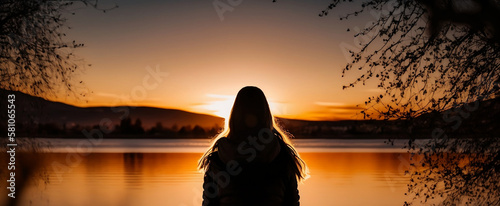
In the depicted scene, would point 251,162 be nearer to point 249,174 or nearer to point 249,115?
point 249,174

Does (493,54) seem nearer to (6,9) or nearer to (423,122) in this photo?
(423,122)

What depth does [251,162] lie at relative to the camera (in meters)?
3.03

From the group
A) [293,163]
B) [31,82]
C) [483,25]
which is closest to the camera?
[293,163]

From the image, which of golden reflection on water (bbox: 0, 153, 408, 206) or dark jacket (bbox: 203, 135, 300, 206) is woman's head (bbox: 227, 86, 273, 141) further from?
golden reflection on water (bbox: 0, 153, 408, 206)

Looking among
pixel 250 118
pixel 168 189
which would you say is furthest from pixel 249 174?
pixel 168 189

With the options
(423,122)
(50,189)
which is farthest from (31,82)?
(50,189)

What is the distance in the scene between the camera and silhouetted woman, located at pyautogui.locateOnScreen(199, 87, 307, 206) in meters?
3.00

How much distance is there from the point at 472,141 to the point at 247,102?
3.25 meters

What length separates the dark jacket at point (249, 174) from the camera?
299cm

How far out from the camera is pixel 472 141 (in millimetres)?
5312

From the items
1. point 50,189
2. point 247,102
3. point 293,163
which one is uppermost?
point 247,102

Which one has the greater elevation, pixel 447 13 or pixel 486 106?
pixel 447 13

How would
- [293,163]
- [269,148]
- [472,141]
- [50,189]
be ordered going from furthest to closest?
[50,189] → [472,141] → [293,163] → [269,148]

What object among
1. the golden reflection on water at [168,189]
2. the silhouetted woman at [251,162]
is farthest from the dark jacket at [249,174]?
the golden reflection on water at [168,189]
